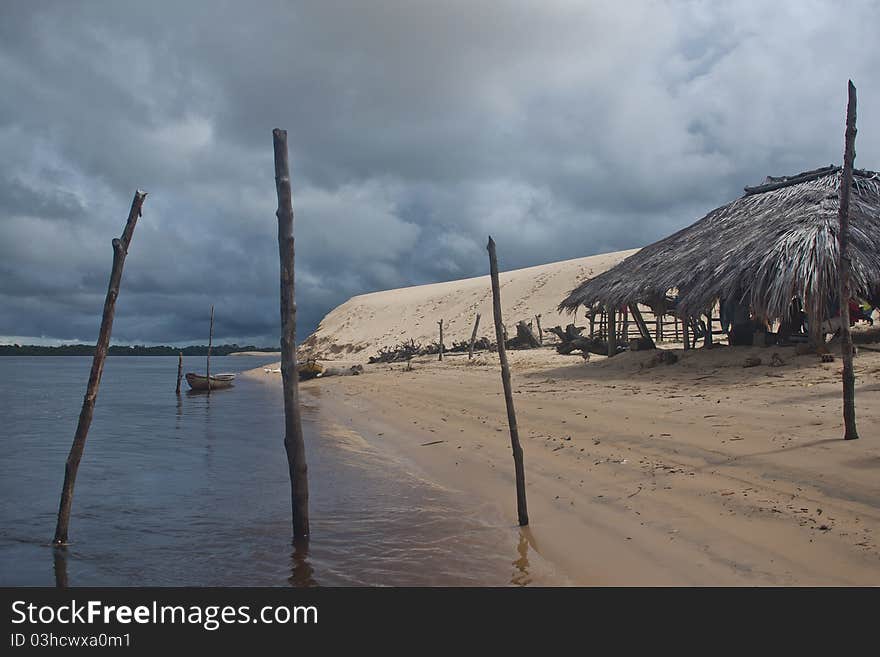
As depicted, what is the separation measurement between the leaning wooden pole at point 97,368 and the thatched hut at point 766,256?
10982 millimetres

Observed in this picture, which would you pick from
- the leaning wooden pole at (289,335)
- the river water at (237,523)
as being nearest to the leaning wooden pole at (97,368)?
the river water at (237,523)

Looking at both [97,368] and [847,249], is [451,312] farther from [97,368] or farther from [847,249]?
[97,368]

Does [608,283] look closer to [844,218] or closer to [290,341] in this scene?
[844,218]

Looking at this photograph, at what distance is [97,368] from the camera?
6.25 m

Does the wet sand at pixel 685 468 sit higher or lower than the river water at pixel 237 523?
higher

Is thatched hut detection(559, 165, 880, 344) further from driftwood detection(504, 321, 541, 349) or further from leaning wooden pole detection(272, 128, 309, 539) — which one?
leaning wooden pole detection(272, 128, 309, 539)

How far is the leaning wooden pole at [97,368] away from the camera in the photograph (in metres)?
6.11

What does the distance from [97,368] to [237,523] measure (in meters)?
2.20

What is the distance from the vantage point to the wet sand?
4520 mm

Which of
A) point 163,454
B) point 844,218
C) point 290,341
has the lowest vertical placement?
point 163,454

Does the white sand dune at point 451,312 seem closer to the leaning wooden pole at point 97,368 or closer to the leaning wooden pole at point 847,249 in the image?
the leaning wooden pole at point 847,249

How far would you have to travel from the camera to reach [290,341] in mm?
5777
